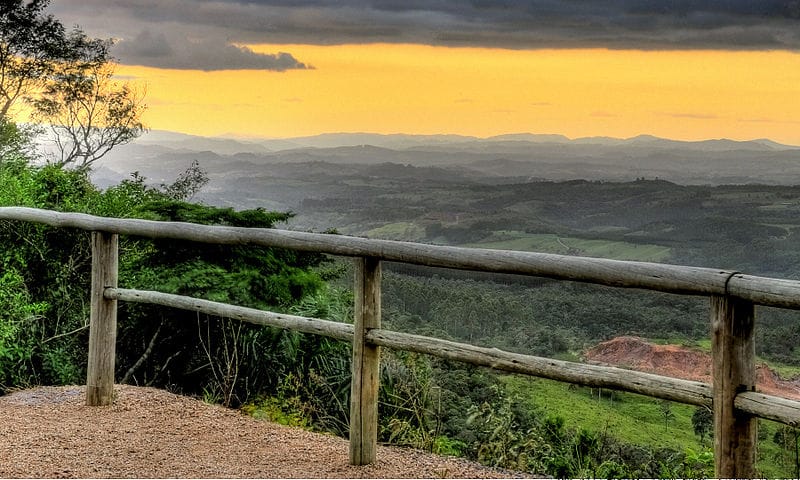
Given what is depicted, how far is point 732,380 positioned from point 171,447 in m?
2.98

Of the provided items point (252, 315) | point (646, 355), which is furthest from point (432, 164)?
point (252, 315)

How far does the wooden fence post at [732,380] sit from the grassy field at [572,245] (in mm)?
35752

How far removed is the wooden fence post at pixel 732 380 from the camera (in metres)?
3.10

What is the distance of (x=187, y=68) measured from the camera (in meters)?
36.1

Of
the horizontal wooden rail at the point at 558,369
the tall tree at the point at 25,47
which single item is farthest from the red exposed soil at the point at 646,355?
the tall tree at the point at 25,47

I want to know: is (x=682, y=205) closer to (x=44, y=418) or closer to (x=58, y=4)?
(x=58, y=4)

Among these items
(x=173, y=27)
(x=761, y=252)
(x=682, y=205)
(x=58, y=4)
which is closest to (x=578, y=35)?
(x=682, y=205)

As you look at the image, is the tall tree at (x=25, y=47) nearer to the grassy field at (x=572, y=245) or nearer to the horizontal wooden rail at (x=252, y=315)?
the grassy field at (x=572, y=245)

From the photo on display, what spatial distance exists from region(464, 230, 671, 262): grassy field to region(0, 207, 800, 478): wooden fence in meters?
34.3

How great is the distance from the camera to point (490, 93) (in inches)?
2261

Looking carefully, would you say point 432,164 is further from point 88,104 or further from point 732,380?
point 732,380

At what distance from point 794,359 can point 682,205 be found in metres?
36.4

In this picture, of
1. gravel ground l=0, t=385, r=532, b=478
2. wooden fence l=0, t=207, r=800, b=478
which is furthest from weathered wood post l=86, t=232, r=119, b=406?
gravel ground l=0, t=385, r=532, b=478

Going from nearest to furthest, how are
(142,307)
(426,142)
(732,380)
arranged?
(732,380) < (142,307) < (426,142)
